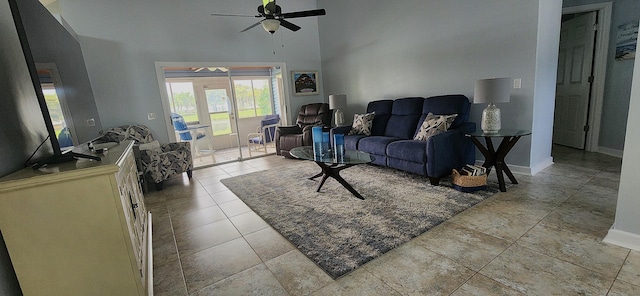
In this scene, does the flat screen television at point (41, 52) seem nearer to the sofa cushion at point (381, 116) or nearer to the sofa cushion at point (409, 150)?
the sofa cushion at point (409, 150)

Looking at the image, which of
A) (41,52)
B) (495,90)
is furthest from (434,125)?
(41,52)

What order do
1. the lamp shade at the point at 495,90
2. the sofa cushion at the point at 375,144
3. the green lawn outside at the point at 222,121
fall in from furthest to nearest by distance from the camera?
the green lawn outside at the point at 222,121 < the sofa cushion at the point at 375,144 < the lamp shade at the point at 495,90

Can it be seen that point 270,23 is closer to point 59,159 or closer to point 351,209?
point 351,209

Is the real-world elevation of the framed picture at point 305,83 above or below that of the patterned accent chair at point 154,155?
above

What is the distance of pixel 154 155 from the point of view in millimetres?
3623

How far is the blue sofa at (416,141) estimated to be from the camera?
3.08 metres

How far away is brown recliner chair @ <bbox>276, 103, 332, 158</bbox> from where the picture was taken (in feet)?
16.5

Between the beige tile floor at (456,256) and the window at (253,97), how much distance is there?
4458 millimetres

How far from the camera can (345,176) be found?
12.3ft

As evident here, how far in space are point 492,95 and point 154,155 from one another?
13.3 ft

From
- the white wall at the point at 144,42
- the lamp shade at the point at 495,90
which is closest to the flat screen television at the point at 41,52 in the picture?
the white wall at the point at 144,42

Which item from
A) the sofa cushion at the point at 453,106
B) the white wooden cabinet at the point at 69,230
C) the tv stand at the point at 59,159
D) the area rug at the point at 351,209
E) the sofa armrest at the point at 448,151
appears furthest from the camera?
the sofa cushion at the point at 453,106

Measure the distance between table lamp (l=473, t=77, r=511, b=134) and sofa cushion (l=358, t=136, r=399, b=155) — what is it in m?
1.17

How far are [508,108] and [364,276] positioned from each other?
9.48ft
